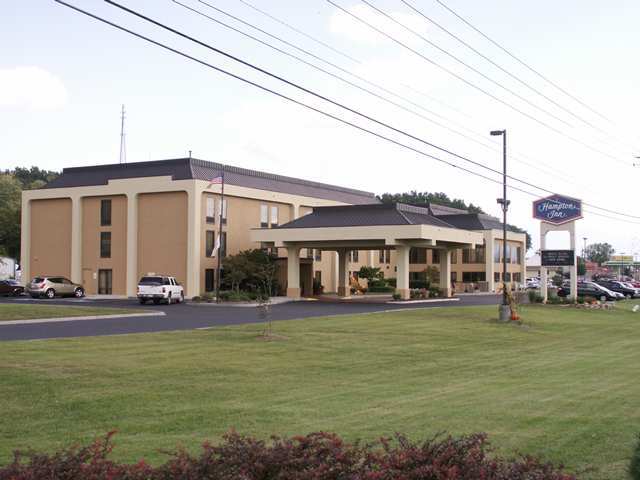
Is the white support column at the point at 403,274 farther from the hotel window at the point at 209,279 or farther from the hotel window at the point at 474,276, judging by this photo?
the hotel window at the point at 474,276

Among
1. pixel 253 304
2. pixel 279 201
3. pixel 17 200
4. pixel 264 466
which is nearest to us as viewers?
pixel 264 466

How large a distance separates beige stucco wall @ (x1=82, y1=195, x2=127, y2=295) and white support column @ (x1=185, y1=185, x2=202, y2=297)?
23.0ft

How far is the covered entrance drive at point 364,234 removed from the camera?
172 ft

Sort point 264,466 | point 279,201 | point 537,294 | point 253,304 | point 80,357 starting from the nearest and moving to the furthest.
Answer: point 264,466 → point 80,357 → point 253,304 → point 537,294 → point 279,201

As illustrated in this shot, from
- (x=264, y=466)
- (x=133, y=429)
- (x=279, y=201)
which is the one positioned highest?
(x=279, y=201)

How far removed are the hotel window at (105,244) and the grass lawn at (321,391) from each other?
3662 cm

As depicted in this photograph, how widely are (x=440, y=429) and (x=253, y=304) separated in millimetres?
36260

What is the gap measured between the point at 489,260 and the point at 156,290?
159 ft

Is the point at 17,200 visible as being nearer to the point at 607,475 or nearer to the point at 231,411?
the point at 231,411

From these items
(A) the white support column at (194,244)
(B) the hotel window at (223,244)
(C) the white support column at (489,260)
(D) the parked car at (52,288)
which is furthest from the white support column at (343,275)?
(C) the white support column at (489,260)

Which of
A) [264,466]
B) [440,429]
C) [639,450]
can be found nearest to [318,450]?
[264,466]

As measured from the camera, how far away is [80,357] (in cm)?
1792

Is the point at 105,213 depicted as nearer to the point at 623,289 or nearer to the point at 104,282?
the point at 104,282

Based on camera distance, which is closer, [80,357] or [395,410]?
[395,410]
